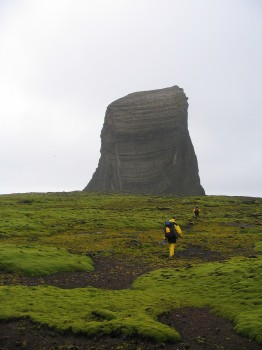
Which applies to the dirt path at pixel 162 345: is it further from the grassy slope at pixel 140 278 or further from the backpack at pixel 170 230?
the backpack at pixel 170 230

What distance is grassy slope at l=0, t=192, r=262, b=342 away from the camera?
920 inches

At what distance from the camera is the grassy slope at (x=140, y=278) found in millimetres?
23375

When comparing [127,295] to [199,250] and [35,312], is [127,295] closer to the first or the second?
[35,312]

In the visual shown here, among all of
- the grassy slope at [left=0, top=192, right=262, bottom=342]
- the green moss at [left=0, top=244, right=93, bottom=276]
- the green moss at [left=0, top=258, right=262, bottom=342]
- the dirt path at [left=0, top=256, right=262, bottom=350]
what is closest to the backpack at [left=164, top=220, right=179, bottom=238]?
the grassy slope at [left=0, top=192, right=262, bottom=342]

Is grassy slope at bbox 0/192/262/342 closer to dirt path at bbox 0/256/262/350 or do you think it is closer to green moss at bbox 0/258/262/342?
green moss at bbox 0/258/262/342

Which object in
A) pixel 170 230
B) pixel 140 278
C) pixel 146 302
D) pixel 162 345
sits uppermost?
pixel 170 230

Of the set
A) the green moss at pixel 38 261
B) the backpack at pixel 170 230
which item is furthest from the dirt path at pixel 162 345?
the backpack at pixel 170 230

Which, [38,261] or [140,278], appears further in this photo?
[38,261]

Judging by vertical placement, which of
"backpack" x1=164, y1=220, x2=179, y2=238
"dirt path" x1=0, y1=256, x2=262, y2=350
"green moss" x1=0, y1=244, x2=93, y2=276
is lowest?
"dirt path" x1=0, y1=256, x2=262, y2=350

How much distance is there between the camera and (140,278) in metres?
35.0

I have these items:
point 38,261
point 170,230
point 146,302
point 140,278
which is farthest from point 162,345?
point 170,230

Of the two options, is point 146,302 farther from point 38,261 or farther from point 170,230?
point 170,230

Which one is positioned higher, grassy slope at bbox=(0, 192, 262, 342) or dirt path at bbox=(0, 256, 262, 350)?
grassy slope at bbox=(0, 192, 262, 342)

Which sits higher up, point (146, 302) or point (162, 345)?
point (146, 302)
